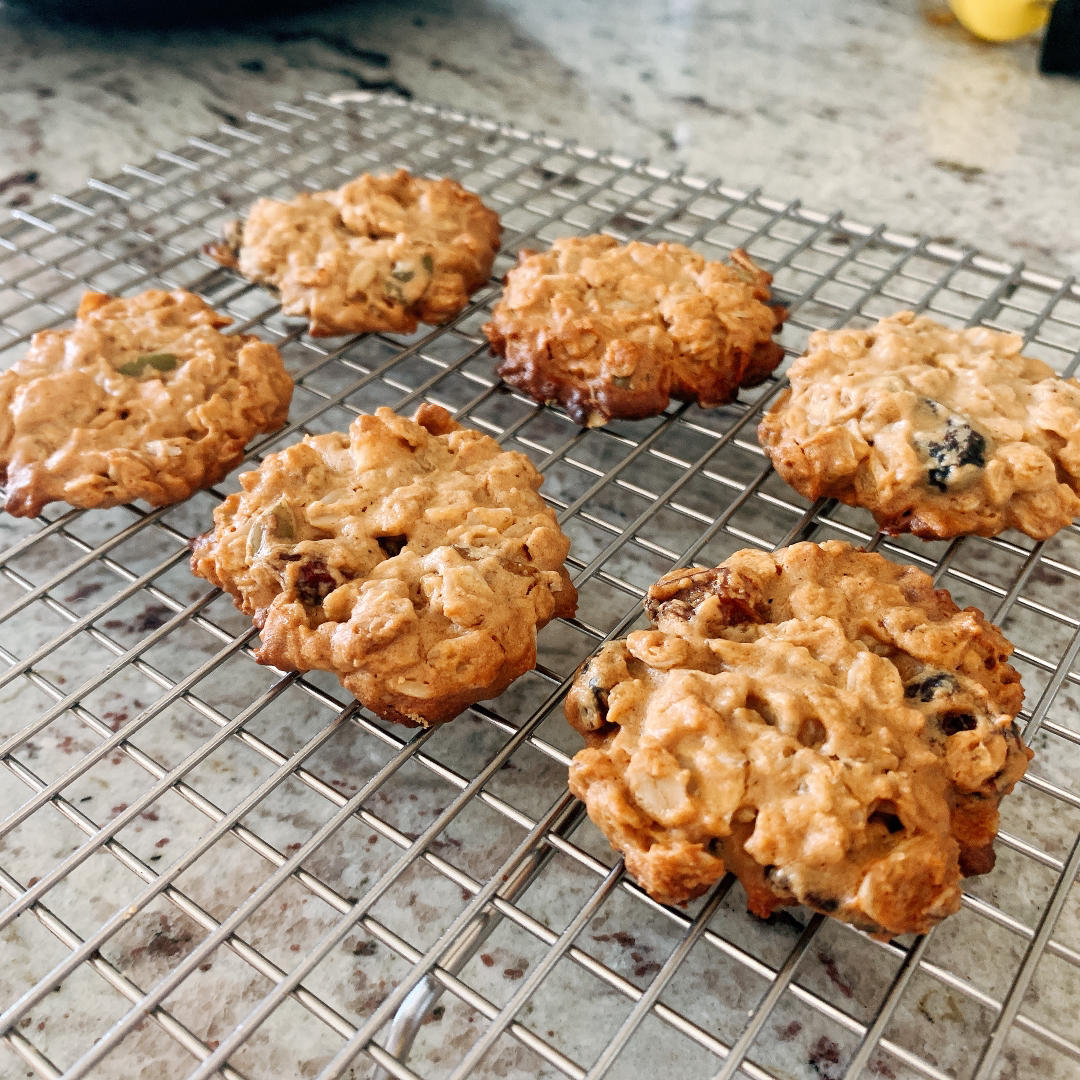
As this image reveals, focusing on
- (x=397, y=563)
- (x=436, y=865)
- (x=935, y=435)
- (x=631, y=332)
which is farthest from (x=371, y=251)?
(x=436, y=865)

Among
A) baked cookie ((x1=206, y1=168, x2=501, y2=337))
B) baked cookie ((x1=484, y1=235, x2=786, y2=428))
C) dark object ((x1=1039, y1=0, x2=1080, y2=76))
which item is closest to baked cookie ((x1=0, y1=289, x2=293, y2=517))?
baked cookie ((x1=206, y1=168, x2=501, y2=337))

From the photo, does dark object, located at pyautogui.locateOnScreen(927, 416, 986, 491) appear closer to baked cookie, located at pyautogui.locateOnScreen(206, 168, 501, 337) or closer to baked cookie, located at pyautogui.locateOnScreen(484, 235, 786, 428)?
baked cookie, located at pyautogui.locateOnScreen(484, 235, 786, 428)

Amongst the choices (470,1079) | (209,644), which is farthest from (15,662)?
(470,1079)

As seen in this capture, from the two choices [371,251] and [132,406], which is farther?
[371,251]

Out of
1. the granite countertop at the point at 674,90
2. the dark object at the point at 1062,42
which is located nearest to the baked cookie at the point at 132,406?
the granite countertop at the point at 674,90

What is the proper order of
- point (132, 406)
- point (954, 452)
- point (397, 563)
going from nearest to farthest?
point (397, 563) < point (954, 452) < point (132, 406)

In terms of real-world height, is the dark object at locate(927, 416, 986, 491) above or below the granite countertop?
above

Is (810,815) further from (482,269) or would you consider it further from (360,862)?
(482,269)

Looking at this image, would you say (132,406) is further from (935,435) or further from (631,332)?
(935,435)
